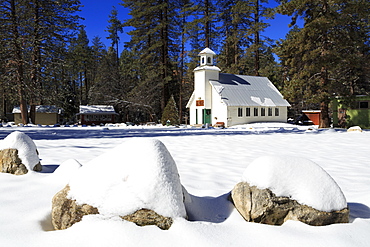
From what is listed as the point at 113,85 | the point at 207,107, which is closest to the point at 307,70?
the point at 207,107

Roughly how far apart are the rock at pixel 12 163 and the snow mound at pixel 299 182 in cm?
416

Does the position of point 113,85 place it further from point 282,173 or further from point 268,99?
point 282,173

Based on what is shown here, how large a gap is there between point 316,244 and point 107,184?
2.11m

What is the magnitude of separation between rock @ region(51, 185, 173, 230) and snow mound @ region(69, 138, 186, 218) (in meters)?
0.05

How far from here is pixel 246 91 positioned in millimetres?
31453

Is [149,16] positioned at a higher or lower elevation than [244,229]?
higher

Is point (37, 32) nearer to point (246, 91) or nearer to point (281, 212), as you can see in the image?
point (246, 91)

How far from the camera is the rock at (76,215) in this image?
2.78 meters

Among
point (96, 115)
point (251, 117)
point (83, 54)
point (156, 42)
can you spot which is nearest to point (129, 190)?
point (251, 117)

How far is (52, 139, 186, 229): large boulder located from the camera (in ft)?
9.18

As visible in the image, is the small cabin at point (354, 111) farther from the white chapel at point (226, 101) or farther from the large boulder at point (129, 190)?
the large boulder at point (129, 190)

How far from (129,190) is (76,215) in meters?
0.62

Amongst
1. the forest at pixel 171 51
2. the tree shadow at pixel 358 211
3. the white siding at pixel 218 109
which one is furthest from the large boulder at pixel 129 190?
the white siding at pixel 218 109

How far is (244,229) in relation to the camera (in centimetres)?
287
